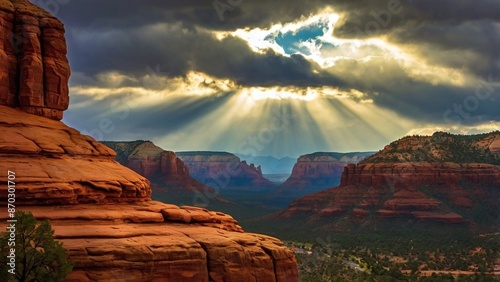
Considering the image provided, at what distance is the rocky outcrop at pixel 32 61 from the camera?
4712 cm

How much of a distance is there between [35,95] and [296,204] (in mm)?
146206

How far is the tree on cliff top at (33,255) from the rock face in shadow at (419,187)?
127244 mm

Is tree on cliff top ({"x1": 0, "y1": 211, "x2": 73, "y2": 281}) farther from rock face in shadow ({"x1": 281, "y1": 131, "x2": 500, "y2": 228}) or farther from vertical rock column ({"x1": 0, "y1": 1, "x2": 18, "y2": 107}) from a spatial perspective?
rock face in shadow ({"x1": 281, "y1": 131, "x2": 500, "y2": 228})

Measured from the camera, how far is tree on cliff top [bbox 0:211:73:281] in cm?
3241

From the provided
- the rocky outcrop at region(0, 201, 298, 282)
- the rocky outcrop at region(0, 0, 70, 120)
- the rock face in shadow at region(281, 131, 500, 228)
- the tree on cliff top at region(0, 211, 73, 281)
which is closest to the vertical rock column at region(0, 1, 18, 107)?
the rocky outcrop at region(0, 0, 70, 120)

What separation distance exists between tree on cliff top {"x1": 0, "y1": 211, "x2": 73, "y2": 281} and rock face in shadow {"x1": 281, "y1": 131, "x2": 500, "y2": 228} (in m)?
127

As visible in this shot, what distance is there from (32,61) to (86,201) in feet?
44.3

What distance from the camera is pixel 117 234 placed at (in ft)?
122

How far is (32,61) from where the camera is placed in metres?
47.7

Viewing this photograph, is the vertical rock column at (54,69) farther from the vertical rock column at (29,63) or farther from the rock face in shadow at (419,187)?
the rock face in shadow at (419,187)

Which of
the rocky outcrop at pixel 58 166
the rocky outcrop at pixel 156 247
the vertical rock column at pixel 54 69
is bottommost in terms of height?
the rocky outcrop at pixel 156 247

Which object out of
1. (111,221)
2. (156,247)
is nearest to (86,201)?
(111,221)

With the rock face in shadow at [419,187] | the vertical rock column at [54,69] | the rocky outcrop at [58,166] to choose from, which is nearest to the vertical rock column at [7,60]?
the rocky outcrop at [58,166]

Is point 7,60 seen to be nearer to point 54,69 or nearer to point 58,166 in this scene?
point 54,69
